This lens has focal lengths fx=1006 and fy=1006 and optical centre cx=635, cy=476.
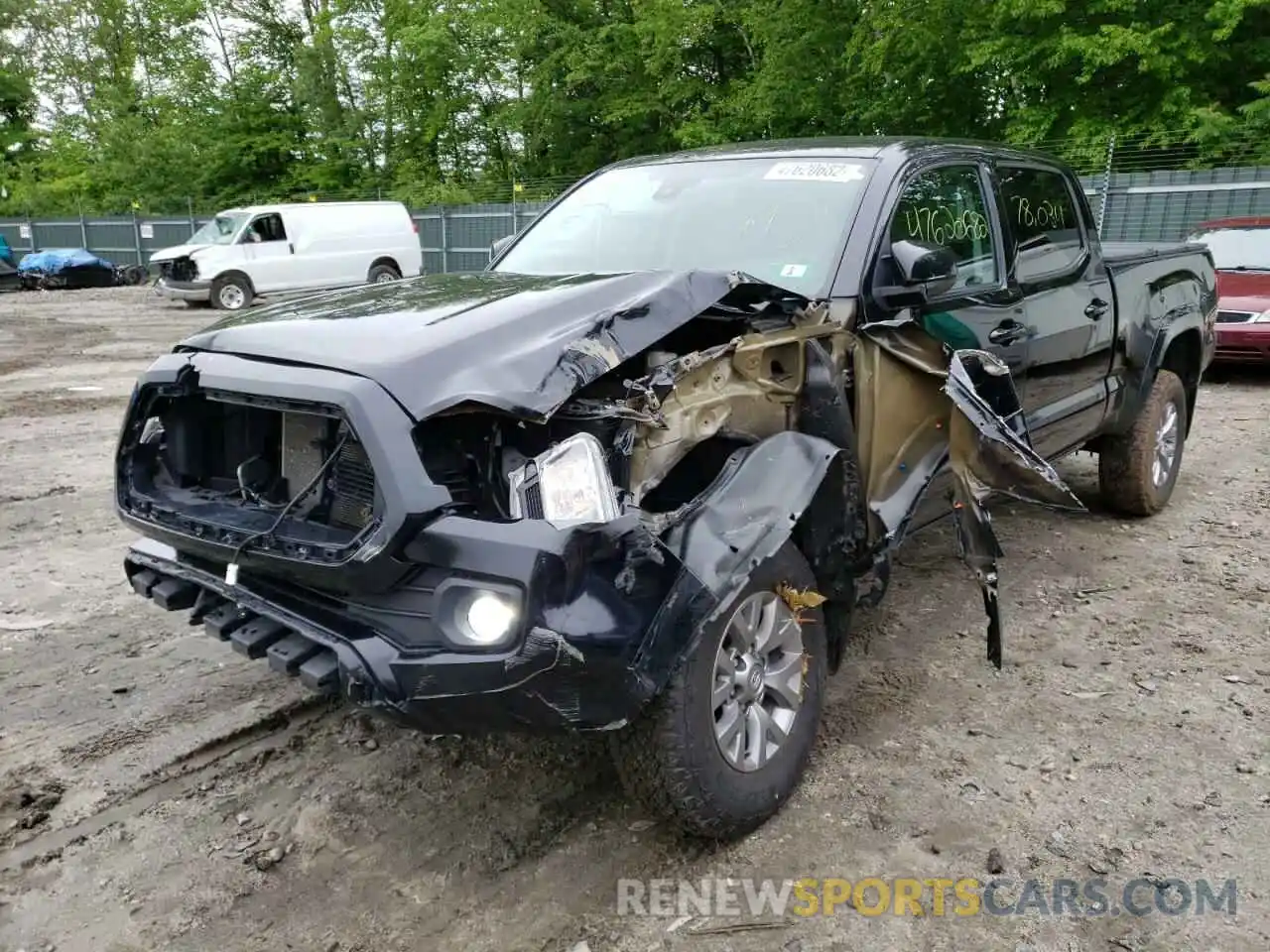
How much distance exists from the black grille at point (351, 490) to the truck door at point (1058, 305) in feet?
9.16

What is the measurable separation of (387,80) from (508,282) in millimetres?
32852

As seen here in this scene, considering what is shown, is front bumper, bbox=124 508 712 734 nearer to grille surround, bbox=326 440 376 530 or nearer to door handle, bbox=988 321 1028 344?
grille surround, bbox=326 440 376 530

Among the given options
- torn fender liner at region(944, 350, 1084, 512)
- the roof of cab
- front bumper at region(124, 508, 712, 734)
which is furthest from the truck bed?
front bumper at region(124, 508, 712, 734)

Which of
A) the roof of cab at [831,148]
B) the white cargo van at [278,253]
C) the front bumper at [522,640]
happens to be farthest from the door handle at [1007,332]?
the white cargo van at [278,253]

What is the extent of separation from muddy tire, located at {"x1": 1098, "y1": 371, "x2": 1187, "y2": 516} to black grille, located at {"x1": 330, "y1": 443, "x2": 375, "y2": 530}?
4.29 metres

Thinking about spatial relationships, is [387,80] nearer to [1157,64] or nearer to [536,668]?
[1157,64]

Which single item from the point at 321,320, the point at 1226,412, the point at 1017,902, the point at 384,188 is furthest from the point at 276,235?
the point at 1017,902

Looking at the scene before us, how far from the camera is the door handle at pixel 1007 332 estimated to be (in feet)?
12.8

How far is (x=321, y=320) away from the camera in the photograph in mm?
2848

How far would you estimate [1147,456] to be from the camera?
5.36 metres

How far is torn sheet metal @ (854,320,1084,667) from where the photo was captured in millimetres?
3314

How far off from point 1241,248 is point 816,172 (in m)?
9.07

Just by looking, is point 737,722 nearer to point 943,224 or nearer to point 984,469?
point 984,469

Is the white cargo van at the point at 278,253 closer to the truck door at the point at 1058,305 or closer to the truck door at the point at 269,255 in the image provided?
the truck door at the point at 269,255
